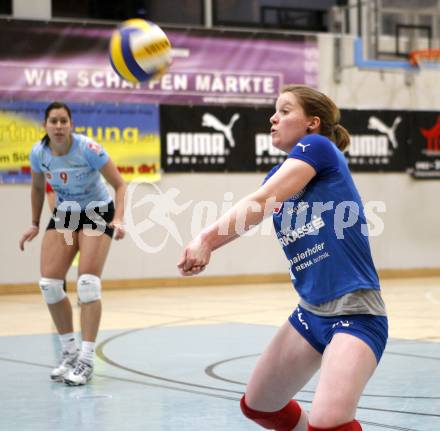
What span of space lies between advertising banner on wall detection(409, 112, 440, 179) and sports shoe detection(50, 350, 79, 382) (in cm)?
1174

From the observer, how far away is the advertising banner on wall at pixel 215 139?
16.2 meters

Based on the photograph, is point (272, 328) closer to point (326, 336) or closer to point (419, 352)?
point (419, 352)

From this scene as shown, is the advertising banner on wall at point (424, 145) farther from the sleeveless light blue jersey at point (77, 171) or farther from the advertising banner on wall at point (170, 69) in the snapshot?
the sleeveless light blue jersey at point (77, 171)

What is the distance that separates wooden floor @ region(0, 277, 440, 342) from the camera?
10.5 meters

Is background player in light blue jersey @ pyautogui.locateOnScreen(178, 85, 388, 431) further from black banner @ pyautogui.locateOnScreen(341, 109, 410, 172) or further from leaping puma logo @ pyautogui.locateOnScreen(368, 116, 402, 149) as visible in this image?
leaping puma logo @ pyautogui.locateOnScreen(368, 116, 402, 149)

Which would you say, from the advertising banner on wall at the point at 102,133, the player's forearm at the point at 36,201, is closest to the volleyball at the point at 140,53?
the player's forearm at the point at 36,201

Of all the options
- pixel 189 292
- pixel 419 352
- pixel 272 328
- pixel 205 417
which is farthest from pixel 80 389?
pixel 189 292

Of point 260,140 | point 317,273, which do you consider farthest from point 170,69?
point 317,273

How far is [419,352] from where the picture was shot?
8172 millimetres

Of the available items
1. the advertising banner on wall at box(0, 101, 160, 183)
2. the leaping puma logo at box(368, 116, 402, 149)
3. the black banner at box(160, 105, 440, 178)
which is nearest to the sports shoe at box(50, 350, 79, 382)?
the advertising banner on wall at box(0, 101, 160, 183)

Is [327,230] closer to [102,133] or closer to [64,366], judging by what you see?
[64,366]

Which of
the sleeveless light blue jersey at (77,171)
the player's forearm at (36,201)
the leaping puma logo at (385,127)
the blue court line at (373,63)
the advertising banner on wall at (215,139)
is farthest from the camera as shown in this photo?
the leaping puma logo at (385,127)

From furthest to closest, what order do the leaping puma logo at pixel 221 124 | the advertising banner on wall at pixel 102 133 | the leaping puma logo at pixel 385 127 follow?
the leaping puma logo at pixel 385 127
the leaping puma logo at pixel 221 124
the advertising banner on wall at pixel 102 133

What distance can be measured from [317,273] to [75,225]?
11.6 feet
